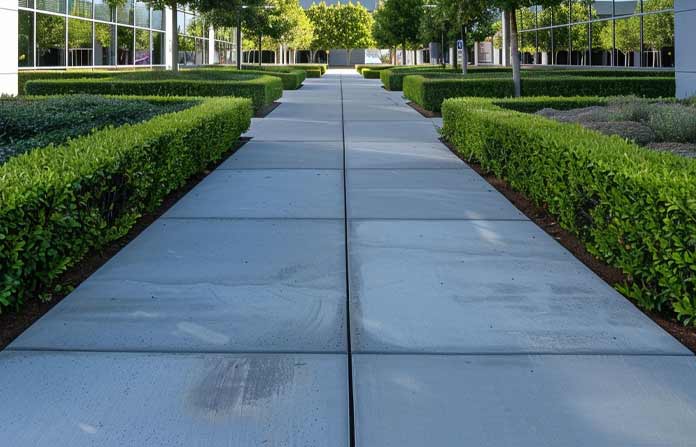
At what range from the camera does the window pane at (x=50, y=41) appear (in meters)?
24.8

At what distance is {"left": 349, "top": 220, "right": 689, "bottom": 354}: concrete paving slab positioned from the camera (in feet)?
16.1

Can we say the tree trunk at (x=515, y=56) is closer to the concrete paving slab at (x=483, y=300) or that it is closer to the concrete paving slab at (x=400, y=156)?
the concrete paving slab at (x=400, y=156)

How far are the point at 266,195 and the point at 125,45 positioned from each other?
979 inches

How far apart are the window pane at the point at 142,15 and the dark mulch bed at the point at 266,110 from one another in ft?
34.4

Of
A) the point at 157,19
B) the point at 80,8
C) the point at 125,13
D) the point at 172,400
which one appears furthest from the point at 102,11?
the point at 172,400

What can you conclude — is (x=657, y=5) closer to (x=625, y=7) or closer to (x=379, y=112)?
(x=625, y=7)

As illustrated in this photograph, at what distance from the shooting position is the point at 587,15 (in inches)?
1168

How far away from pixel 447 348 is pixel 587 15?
89.0ft

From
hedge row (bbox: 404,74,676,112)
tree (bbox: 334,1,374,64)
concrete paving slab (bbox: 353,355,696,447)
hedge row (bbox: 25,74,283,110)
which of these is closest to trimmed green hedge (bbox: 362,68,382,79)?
hedge row (bbox: 404,74,676,112)

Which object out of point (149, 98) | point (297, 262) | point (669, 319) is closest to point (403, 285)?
point (297, 262)

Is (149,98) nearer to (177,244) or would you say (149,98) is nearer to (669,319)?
(177,244)

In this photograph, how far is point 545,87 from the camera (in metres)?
23.4

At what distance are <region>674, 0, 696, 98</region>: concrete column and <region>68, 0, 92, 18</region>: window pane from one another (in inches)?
691

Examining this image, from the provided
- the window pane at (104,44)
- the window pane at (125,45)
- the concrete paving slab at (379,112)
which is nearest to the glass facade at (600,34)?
the concrete paving slab at (379,112)
